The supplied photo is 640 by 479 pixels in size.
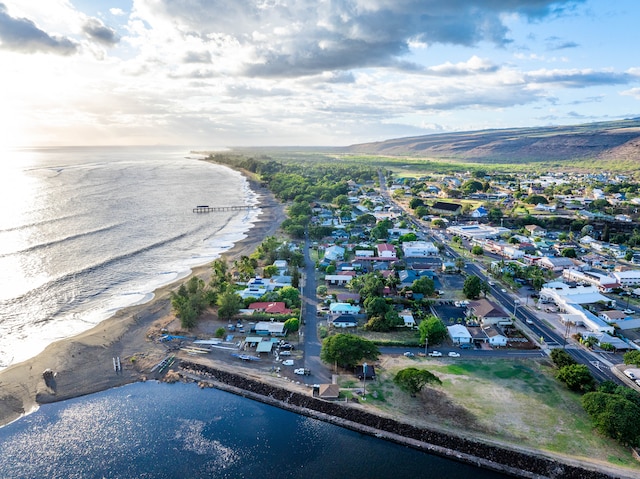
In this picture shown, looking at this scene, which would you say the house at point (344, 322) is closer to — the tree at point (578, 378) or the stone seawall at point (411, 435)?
the stone seawall at point (411, 435)

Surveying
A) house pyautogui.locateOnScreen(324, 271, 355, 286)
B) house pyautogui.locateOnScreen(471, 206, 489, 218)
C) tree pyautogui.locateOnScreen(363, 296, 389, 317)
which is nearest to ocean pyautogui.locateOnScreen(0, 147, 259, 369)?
house pyautogui.locateOnScreen(324, 271, 355, 286)

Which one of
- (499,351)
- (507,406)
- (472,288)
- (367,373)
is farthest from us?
(472,288)

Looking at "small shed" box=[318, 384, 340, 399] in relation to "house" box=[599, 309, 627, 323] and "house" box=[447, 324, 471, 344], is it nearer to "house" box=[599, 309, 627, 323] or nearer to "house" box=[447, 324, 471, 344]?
"house" box=[447, 324, 471, 344]

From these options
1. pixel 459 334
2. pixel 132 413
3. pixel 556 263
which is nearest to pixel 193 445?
pixel 132 413

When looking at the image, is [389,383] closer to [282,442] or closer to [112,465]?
[282,442]

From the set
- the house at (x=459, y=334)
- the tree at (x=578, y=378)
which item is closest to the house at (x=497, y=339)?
the house at (x=459, y=334)

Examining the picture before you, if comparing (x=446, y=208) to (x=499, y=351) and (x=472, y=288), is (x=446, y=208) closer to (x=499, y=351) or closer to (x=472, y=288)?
(x=472, y=288)

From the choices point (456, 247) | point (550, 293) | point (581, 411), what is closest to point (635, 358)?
point (581, 411)
